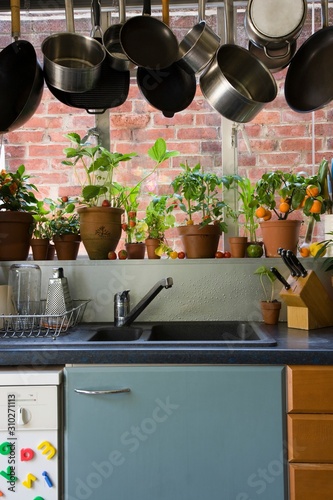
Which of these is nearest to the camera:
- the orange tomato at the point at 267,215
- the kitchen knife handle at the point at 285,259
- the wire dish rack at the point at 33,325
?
the wire dish rack at the point at 33,325


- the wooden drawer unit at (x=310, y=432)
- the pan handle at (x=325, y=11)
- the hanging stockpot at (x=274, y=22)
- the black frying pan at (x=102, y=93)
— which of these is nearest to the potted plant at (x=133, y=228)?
the black frying pan at (x=102, y=93)

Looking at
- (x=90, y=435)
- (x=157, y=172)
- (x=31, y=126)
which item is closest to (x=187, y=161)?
(x=157, y=172)

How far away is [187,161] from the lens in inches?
87.7

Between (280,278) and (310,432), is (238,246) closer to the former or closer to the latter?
(280,278)

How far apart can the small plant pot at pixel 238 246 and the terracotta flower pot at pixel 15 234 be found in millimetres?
848

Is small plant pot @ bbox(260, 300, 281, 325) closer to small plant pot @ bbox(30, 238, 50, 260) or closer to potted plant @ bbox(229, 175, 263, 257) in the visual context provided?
potted plant @ bbox(229, 175, 263, 257)

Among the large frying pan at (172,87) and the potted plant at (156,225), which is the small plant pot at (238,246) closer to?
the potted plant at (156,225)

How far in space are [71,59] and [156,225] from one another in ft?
2.52

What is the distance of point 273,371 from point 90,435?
0.55 m

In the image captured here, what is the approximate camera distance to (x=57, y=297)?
1.85m

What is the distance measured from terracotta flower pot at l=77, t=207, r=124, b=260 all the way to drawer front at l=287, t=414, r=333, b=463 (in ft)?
3.39

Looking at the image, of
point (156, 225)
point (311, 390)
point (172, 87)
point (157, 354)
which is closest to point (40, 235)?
point (156, 225)

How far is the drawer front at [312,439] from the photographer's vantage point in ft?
4.36

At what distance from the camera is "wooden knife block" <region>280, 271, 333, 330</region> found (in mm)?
1776
